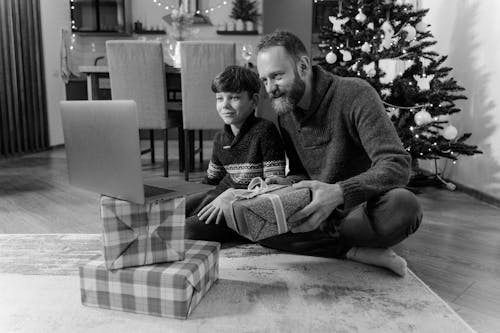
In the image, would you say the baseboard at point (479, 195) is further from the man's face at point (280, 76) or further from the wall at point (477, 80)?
the man's face at point (280, 76)

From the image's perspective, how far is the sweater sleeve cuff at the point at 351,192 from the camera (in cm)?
132

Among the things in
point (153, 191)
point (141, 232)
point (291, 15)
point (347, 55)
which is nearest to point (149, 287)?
point (141, 232)

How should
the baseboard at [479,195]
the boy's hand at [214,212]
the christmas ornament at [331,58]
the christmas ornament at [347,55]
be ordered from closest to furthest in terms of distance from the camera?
the boy's hand at [214,212]
the baseboard at [479,195]
the christmas ornament at [347,55]
the christmas ornament at [331,58]

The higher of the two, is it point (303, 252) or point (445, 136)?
point (445, 136)

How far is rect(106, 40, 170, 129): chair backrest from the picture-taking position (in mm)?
3242

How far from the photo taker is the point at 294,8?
689 cm

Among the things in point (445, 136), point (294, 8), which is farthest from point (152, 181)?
point (294, 8)

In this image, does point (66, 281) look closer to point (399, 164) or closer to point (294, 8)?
point (399, 164)

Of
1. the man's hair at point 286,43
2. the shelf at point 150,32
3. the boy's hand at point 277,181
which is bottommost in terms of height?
the boy's hand at point 277,181

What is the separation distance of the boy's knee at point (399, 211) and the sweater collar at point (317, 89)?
0.37 meters

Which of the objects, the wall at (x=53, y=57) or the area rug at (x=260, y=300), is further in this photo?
the wall at (x=53, y=57)

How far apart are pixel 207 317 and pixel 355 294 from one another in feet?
1.46

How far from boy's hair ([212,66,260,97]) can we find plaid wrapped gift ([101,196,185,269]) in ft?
2.14

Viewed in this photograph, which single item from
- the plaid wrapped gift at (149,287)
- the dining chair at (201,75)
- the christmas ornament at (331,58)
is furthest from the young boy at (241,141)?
the christmas ornament at (331,58)
